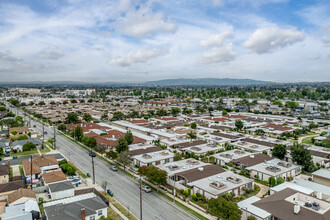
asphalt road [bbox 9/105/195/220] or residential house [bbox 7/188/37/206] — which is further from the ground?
residential house [bbox 7/188/37/206]

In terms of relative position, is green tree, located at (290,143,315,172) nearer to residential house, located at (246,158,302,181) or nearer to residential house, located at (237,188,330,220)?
residential house, located at (246,158,302,181)

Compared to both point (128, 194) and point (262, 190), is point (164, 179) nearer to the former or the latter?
point (128, 194)

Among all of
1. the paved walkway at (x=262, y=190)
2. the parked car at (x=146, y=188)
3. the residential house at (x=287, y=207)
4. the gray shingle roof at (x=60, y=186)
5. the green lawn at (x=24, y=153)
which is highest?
the residential house at (x=287, y=207)

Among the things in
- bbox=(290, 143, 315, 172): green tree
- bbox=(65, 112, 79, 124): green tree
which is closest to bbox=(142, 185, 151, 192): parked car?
bbox=(290, 143, 315, 172): green tree

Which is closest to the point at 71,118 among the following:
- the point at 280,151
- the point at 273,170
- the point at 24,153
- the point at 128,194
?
the point at 24,153

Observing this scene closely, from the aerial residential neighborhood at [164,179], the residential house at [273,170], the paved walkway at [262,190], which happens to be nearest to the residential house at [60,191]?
the aerial residential neighborhood at [164,179]

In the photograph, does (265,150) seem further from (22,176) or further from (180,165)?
(22,176)

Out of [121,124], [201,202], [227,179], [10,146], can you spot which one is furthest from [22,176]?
[121,124]

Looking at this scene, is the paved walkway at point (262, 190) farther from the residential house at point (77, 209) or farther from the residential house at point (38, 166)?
the residential house at point (38, 166)

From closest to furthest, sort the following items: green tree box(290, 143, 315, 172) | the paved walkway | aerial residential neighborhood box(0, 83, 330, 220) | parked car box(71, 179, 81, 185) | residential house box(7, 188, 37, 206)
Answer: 1. aerial residential neighborhood box(0, 83, 330, 220)
2. residential house box(7, 188, 37, 206)
3. the paved walkway
4. parked car box(71, 179, 81, 185)
5. green tree box(290, 143, 315, 172)
